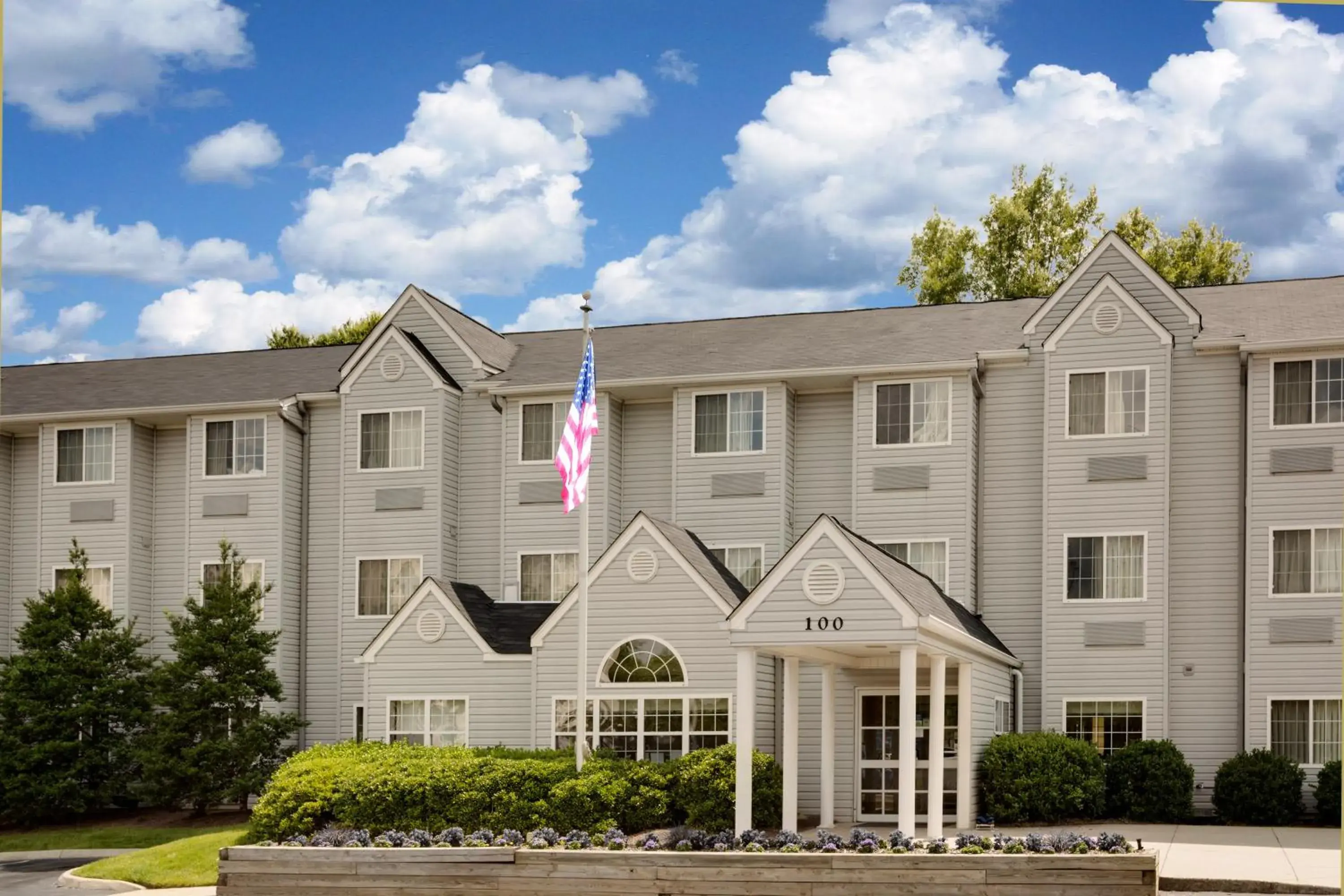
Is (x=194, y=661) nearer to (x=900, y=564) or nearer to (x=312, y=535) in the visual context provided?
(x=312, y=535)

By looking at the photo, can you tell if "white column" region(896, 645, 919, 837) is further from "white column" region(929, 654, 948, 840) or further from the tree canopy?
the tree canopy

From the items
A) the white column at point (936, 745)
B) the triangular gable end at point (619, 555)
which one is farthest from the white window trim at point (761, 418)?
the white column at point (936, 745)

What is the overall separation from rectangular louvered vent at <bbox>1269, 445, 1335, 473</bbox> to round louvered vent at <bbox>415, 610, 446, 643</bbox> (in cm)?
1514

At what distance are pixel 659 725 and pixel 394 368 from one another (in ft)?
33.7

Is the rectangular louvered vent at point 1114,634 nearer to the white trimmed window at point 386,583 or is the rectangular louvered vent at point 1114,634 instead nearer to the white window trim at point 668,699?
the white window trim at point 668,699

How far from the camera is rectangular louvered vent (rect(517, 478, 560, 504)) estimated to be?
31.1 meters

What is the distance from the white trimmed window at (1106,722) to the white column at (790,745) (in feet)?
21.9

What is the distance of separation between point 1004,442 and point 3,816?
72.0 ft

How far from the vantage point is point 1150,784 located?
25.6 meters

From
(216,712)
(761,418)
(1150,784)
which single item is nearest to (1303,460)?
(1150,784)

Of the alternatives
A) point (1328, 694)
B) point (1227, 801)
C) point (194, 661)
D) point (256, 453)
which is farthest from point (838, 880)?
point (256, 453)

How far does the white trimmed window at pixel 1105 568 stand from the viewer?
90.3 feet

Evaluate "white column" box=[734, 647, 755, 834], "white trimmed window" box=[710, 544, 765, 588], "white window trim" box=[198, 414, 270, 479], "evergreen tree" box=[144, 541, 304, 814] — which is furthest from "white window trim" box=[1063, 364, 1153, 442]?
"white window trim" box=[198, 414, 270, 479]

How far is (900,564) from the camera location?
23688 millimetres
